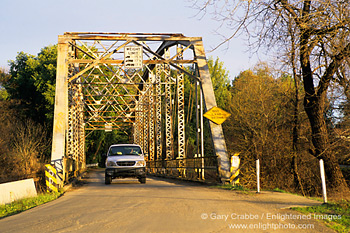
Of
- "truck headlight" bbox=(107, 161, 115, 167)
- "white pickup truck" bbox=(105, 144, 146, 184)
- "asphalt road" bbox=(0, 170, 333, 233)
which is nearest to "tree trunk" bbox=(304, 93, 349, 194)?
"asphalt road" bbox=(0, 170, 333, 233)

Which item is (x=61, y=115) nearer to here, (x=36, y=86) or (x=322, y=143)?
(x=322, y=143)

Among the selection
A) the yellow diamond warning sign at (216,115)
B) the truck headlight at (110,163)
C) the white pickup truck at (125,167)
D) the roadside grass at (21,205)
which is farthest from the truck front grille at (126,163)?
the roadside grass at (21,205)

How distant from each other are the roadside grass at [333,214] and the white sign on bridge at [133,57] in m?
14.1

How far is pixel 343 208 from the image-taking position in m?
8.96

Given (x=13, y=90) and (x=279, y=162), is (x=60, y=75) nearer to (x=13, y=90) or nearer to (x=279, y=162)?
(x=279, y=162)

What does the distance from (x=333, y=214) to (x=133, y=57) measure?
50.3 ft

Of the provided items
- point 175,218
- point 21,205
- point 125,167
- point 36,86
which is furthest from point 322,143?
point 36,86

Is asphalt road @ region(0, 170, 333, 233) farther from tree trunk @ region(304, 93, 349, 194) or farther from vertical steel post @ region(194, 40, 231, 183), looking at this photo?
vertical steel post @ region(194, 40, 231, 183)

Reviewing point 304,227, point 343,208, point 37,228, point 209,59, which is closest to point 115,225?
point 37,228

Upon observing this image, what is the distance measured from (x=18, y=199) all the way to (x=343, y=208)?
953 centimetres

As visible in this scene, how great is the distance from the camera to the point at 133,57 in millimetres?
21672

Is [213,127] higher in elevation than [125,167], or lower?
higher

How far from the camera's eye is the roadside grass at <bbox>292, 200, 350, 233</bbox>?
7.29 metres

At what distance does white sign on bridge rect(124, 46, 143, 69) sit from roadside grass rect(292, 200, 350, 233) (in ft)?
46.4
